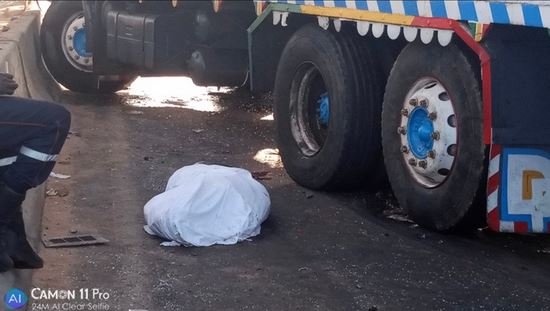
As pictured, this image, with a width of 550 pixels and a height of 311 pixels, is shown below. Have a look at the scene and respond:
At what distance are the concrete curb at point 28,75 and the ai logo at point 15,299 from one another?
29mm

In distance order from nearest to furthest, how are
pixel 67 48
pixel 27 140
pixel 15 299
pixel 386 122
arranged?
pixel 15 299
pixel 27 140
pixel 386 122
pixel 67 48

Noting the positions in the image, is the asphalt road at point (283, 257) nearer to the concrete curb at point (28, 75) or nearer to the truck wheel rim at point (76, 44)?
the concrete curb at point (28, 75)

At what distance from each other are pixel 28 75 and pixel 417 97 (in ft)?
16.6

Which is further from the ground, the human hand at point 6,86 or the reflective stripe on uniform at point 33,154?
the human hand at point 6,86

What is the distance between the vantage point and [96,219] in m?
6.65

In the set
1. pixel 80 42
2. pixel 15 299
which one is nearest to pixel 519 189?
pixel 15 299

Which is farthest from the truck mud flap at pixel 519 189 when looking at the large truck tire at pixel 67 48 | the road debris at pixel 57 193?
the large truck tire at pixel 67 48

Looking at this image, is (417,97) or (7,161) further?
(417,97)

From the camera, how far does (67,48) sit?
39.6ft

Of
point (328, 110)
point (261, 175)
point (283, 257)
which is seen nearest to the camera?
point (283, 257)

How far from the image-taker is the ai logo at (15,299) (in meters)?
4.66

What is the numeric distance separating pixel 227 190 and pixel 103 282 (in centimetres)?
127

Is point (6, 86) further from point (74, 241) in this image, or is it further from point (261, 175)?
point (261, 175)

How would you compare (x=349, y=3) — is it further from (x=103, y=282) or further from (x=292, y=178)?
(x=103, y=282)
